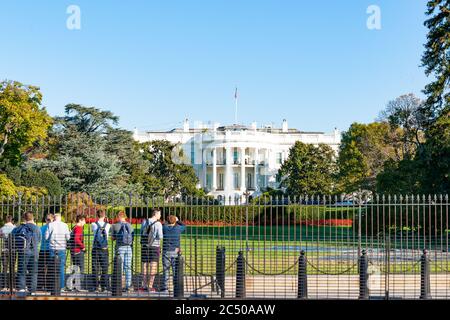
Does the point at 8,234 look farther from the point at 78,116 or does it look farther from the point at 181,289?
the point at 78,116

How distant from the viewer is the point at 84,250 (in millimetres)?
15094

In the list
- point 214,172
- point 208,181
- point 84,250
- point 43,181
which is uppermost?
point 214,172

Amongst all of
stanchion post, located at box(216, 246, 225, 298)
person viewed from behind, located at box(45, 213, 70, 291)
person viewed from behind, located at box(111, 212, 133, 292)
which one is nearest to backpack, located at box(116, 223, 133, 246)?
person viewed from behind, located at box(111, 212, 133, 292)

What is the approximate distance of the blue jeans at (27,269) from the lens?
570 inches

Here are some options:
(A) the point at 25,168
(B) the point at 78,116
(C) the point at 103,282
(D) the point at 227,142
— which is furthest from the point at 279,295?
(D) the point at 227,142

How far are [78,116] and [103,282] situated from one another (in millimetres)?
48195

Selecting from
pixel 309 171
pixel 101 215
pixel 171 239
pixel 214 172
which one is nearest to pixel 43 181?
pixel 309 171

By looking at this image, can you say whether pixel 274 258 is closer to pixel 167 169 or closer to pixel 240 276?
pixel 240 276

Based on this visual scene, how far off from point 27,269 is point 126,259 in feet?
6.73

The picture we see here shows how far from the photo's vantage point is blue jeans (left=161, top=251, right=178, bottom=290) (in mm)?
14248

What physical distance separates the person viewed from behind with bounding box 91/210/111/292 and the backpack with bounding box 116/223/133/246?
12.9 inches

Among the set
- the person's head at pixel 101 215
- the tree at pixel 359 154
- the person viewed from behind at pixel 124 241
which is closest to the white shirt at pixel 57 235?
the person's head at pixel 101 215
